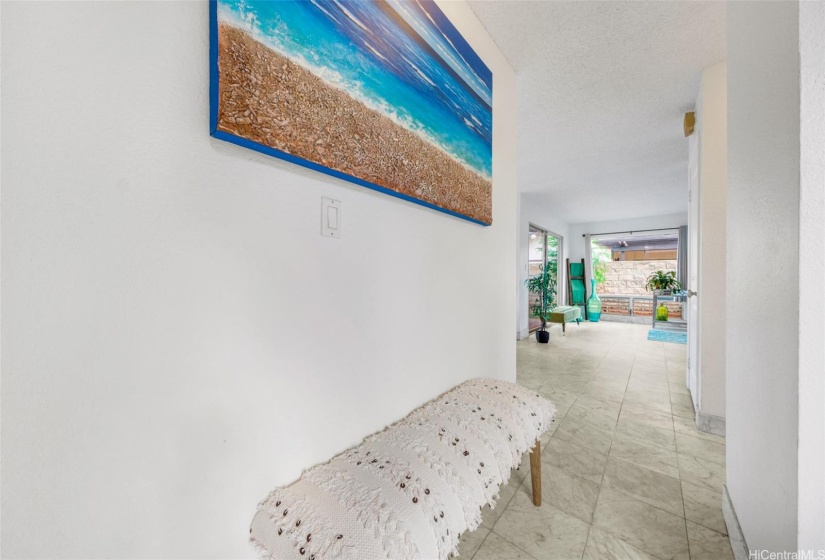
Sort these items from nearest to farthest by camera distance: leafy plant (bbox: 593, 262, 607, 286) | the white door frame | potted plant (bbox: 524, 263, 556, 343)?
the white door frame < potted plant (bbox: 524, 263, 556, 343) < leafy plant (bbox: 593, 262, 607, 286)

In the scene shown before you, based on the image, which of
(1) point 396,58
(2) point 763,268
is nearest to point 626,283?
(2) point 763,268

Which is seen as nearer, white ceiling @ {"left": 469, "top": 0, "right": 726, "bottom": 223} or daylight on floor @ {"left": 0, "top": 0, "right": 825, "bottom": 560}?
daylight on floor @ {"left": 0, "top": 0, "right": 825, "bottom": 560}

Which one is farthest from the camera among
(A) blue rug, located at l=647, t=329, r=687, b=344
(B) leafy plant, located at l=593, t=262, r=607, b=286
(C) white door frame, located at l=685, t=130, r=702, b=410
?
(B) leafy plant, located at l=593, t=262, r=607, b=286

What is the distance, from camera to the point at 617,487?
1471mm

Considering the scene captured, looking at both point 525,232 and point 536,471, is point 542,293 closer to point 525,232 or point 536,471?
point 525,232

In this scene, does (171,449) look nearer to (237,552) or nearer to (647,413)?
(237,552)

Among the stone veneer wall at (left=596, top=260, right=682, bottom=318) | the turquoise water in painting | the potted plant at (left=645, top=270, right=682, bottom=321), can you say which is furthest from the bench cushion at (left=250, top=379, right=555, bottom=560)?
the stone veneer wall at (left=596, top=260, right=682, bottom=318)

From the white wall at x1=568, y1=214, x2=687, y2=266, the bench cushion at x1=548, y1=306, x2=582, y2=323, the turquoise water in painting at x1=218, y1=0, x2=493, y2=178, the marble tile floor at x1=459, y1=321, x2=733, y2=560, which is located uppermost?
the white wall at x1=568, y1=214, x2=687, y2=266

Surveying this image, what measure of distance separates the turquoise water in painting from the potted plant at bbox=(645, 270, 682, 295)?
643cm

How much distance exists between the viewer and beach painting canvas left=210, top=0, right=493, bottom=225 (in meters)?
0.69

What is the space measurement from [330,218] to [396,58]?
2.16 ft

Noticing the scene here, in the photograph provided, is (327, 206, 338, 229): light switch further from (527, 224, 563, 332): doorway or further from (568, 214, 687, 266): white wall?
(568, 214, 687, 266): white wall

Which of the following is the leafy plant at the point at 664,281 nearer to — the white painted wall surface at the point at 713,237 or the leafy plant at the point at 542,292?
the leafy plant at the point at 542,292

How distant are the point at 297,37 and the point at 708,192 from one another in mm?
2572
